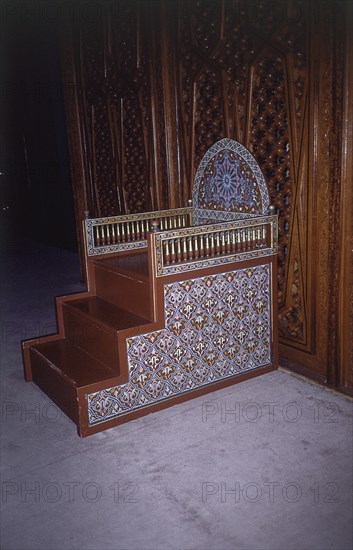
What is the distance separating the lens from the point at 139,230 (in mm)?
4078

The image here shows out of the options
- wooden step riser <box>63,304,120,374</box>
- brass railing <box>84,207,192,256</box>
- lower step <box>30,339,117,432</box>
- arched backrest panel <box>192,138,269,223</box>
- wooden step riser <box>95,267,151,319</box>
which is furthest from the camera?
brass railing <box>84,207,192,256</box>

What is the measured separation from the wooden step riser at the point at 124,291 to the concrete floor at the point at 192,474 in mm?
665

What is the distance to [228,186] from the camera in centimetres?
386

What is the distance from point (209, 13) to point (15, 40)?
19.7ft

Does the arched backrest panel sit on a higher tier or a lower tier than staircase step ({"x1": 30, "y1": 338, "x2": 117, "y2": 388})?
higher

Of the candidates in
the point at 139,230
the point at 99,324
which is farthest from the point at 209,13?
the point at 99,324

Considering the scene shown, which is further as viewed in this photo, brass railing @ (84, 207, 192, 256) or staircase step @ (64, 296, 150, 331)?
brass railing @ (84, 207, 192, 256)

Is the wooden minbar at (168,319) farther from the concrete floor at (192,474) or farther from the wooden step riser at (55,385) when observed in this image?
the concrete floor at (192,474)

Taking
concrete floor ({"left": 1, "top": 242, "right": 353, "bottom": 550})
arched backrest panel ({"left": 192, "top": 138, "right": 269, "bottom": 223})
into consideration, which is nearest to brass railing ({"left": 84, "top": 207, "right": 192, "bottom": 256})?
arched backrest panel ({"left": 192, "top": 138, "right": 269, "bottom": 223})

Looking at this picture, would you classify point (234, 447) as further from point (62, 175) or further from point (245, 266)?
point (62, 175)

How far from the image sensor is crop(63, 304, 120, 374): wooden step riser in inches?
117

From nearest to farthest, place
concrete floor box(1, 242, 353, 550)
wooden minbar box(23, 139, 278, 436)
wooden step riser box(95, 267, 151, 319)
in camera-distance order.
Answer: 1. concrete floor box(1, 242, 353, 550)
2. wooden minbar box(23, 139, 278, 436)
3. wooden step riser box(95, 267, 151, 319)

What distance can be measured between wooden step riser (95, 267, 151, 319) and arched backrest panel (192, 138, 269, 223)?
1.02m

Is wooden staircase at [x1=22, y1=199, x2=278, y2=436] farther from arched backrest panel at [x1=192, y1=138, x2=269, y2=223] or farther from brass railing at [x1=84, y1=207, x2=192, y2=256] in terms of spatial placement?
arched backrest panel at [x1=192, y1=138, x2=269, y2=223]
